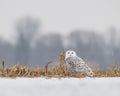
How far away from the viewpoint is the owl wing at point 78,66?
19.6ft

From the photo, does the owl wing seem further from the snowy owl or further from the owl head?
→ the owl head
